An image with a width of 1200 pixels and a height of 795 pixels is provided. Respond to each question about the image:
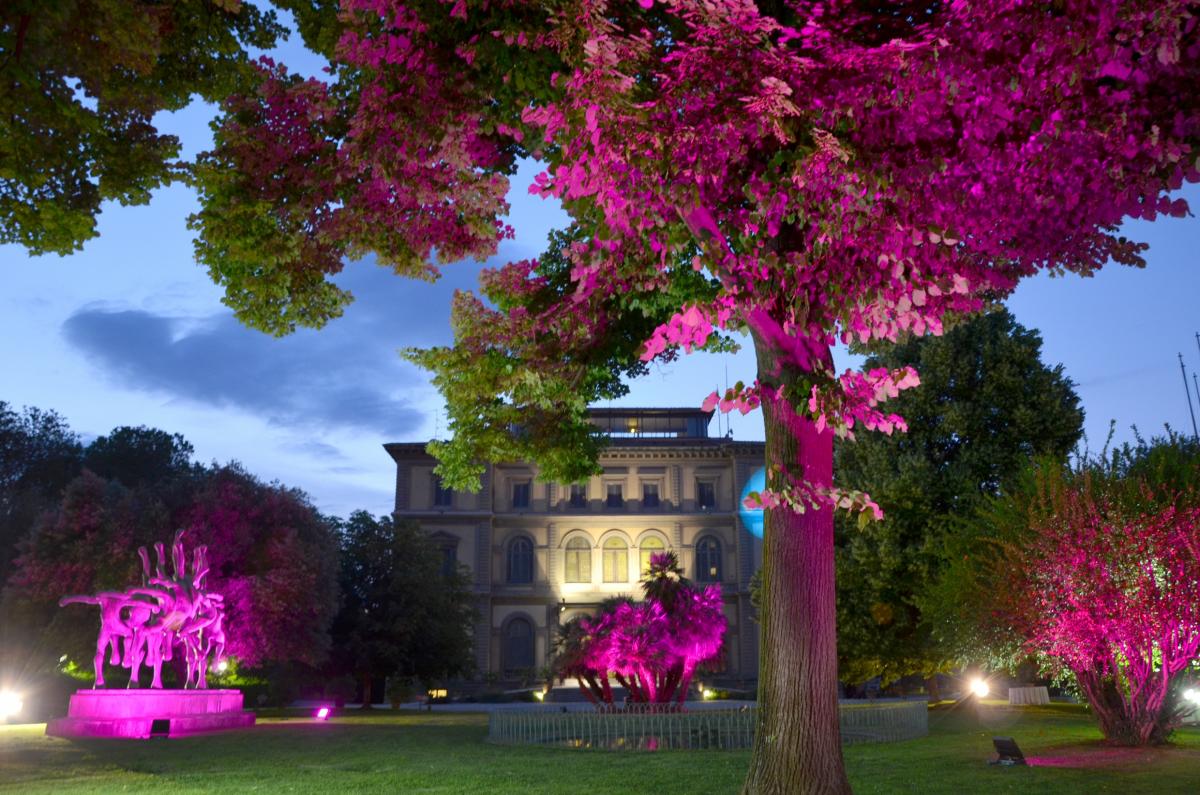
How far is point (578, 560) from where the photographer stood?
2206 inches

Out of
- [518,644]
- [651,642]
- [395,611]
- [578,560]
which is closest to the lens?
[651,642]

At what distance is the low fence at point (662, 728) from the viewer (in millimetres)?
16781

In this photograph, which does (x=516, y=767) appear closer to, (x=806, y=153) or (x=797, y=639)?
(x=797, y=639)

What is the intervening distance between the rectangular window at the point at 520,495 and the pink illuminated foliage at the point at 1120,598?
142 feet

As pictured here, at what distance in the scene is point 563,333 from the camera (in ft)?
39.0

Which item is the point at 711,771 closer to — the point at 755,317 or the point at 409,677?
the point at 755,317

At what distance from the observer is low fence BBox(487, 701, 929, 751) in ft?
55.1

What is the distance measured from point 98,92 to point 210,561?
→ 23559 millimetres

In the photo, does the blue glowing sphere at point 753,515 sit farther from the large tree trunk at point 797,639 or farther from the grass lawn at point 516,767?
the large tree trunk at point 797,639

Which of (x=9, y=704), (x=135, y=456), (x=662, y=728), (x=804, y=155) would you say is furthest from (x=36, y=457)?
(x=804, y=155)

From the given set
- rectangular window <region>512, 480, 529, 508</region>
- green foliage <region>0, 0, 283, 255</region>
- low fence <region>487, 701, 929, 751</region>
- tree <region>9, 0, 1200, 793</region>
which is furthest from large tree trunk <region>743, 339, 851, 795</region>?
rectangular window <region>512, 480, 529, 508</region>

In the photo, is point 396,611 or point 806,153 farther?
point 396,611

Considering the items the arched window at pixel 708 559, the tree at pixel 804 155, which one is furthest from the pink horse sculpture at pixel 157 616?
the arched window at pixel 708 559

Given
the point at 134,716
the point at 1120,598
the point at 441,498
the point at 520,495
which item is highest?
the point at 520,495
